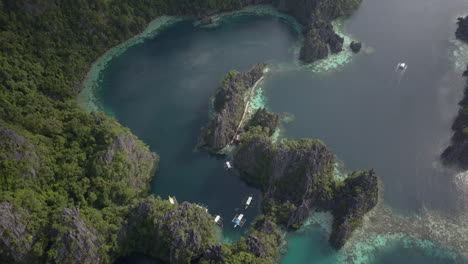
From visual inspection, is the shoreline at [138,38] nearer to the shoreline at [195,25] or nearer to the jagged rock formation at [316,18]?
the shoreline at [195,25]

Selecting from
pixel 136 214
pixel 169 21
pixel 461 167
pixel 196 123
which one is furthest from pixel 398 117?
pixel 169 21

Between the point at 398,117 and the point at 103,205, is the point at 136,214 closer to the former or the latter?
the point at 103,205

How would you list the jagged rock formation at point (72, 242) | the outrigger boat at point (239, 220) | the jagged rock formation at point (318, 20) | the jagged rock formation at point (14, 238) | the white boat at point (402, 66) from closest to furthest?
Answer: the jagged rock formation at point (14, 238) → the jagged rock formation at point (72, 242) → the outrigger boat at point (239, 220) → the white boat at point (402, 66) → the jagged rock formation at point (318, 20)

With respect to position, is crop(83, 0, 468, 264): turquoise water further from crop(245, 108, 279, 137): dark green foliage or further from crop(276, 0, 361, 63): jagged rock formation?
crop(245, 108, 279, 137): dark green foliage

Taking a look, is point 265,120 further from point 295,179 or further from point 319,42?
point 319,42

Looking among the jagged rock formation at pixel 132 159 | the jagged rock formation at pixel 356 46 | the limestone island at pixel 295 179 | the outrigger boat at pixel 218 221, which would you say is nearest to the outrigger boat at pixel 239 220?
the outrigger boat at pixel 218 221

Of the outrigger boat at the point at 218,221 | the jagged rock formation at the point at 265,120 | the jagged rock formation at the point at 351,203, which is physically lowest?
the outrigger boat at the point at 218,221

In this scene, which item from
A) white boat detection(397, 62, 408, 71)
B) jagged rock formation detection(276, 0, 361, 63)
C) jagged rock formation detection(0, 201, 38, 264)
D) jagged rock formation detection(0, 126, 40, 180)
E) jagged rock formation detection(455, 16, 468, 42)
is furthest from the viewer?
jagged rock formation detection(455, 16, 468, 42)

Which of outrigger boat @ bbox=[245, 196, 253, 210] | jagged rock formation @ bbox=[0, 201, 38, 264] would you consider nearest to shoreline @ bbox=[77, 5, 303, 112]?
jagged rock formation @ bbox=[0, 201, 38, 264]
